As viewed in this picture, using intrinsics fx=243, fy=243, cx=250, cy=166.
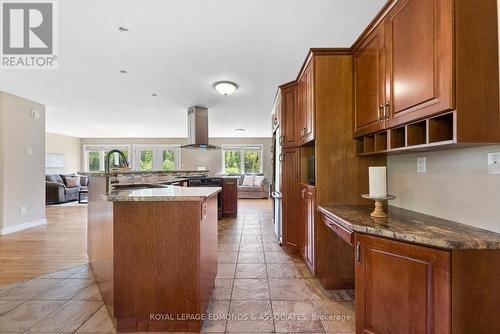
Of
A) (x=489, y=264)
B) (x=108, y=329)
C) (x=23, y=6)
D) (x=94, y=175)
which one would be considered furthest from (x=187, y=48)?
(x=489, y=264)

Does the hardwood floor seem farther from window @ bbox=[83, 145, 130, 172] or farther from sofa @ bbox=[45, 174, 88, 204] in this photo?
window @ bbox=[83, 145, 130, 172]

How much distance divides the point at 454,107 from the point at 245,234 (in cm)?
339

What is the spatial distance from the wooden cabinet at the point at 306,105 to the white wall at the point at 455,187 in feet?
2.77

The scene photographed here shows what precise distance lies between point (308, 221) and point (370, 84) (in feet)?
4.65

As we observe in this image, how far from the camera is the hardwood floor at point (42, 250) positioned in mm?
2670

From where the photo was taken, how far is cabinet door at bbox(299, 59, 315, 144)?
233 centimetres

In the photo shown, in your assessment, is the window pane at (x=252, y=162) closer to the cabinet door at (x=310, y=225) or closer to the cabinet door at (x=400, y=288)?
the cabinet door at (x=310, y=225)

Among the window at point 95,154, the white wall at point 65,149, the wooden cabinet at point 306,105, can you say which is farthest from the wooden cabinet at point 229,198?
the white wall at point 65,149

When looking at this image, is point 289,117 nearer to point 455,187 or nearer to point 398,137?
point 398,137

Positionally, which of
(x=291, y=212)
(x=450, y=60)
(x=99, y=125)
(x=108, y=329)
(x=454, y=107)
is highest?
(x=99, y=125)

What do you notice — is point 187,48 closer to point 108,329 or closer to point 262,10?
point 262,10

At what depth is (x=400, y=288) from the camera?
131 cm

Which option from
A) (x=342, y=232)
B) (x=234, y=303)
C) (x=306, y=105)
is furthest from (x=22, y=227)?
(x=342, y=232)

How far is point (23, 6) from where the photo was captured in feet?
6.72
